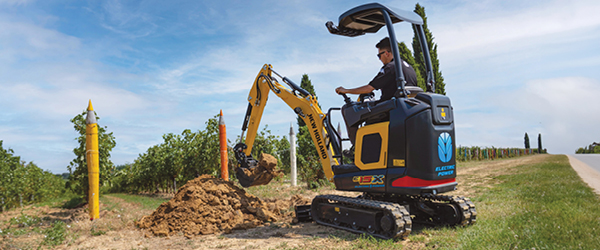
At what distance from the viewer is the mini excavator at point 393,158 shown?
480 cm

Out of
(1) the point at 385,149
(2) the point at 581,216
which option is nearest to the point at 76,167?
(1) the point at 385,149

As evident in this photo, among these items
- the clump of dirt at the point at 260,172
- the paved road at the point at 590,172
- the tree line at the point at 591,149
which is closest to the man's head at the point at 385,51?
the clump of dirt at the point at 260,172

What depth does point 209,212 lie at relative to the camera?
6480 millimetres

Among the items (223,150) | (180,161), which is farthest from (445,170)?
(180,161)

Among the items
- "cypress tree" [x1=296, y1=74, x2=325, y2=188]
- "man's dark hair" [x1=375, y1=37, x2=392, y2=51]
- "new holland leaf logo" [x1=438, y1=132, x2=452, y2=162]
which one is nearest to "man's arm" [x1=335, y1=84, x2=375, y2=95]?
"man's dark hair" [x1=375, y1=37, x2=392, y2=51]

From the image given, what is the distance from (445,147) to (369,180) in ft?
3.51

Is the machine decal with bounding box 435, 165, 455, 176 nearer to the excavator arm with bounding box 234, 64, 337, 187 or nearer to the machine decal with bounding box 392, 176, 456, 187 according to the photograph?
the machine decal with bounding box 392, 176, 456, 187

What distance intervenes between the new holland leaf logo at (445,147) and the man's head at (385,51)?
134 centimetres

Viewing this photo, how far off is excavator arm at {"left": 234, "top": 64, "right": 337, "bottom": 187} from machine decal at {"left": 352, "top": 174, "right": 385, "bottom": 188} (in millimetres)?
846

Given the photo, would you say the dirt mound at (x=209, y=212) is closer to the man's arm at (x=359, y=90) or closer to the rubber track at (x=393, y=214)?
the rubber track at (x=393, y=214)

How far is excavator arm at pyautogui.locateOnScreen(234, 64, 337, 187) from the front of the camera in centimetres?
639

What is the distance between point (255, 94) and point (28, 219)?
16.3ft

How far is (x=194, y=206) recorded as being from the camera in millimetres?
6535

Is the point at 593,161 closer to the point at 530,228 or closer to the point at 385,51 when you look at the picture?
the point at 530,228
